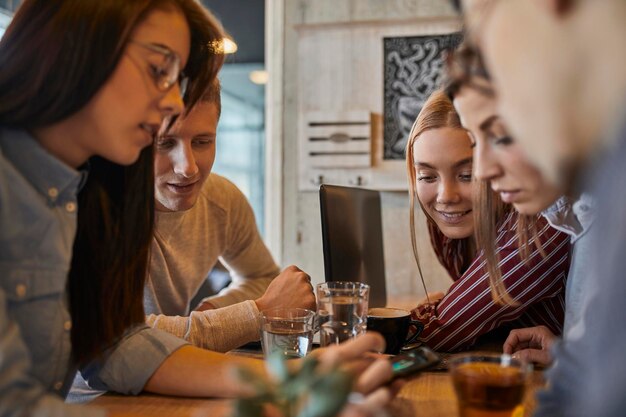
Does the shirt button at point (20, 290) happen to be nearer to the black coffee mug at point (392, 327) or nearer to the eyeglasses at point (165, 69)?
the eyeglasses at point (165, 69)

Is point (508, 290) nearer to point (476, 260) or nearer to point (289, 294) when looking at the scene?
point (476, 260)

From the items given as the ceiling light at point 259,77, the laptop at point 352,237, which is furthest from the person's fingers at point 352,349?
the ceiling light at point 259,77

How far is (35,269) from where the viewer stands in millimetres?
763

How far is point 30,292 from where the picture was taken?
759mm

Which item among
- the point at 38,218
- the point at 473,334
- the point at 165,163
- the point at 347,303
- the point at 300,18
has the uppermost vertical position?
the point at 300,18

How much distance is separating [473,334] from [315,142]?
85.0 inches

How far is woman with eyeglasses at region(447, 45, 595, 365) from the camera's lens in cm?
69

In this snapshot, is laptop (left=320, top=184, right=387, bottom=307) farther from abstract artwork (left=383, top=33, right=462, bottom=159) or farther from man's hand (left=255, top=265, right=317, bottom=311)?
abstract artwork (left=383, top=33, right=462, bottom=159)

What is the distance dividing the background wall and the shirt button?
100 inches

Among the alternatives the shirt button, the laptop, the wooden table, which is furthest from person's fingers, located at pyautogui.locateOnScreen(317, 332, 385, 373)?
the laptop

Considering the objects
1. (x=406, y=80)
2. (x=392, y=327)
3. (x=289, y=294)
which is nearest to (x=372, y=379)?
(x=392, y=327)

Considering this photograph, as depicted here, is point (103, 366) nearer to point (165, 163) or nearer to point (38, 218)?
point (38, 218)

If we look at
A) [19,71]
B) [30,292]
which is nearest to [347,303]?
[30,292]

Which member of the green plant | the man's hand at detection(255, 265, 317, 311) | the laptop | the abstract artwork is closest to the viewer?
the green plant
